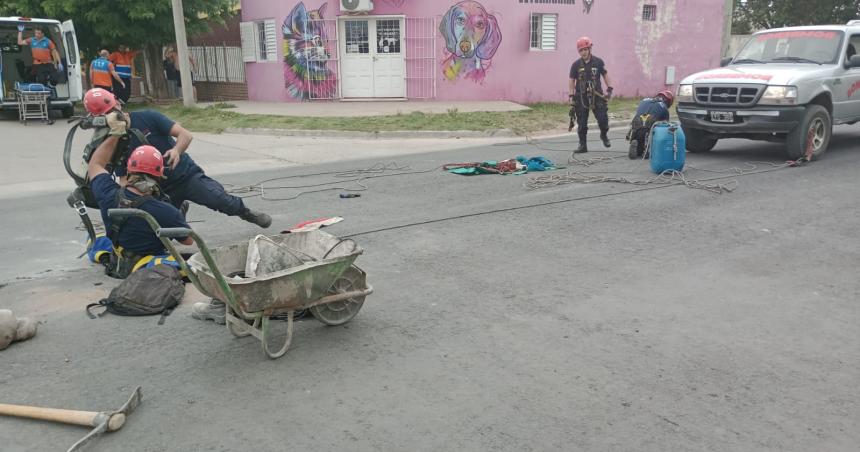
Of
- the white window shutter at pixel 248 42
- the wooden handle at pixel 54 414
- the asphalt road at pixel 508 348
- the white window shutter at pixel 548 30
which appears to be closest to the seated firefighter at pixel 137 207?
the asphalt road at pixel 508 348

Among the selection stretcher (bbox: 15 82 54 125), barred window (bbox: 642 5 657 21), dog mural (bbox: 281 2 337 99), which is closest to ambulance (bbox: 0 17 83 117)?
stretcher (bbox: 15 82 54 125)

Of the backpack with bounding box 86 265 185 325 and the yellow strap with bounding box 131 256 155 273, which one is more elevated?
the yellow strap with bounding box 131 256 155 273

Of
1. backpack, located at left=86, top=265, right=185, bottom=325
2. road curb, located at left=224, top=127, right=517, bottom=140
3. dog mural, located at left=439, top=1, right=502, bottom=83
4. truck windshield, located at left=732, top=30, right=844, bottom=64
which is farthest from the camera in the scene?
dog mural, located at left=439, top=1, right=502, bottom=83

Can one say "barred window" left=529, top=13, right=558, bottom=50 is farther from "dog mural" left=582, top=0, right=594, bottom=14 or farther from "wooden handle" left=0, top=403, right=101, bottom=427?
"wooden handle" left=0, top=403, right=101, bottom=427

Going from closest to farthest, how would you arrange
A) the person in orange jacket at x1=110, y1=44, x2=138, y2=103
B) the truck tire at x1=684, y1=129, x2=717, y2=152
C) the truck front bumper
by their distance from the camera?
the truck front bumper → the truck tire at x1=684, y1=129, x2=717, y2=152 → the person in orange jacket at x1=110, y1=44, x2=138, y2=103

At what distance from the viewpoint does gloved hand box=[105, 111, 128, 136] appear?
5.80 meters

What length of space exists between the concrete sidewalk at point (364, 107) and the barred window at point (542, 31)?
7.92ft

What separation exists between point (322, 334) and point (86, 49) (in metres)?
22.5

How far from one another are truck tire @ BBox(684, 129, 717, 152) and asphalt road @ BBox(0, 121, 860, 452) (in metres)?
4.48

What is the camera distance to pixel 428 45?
21016 mm

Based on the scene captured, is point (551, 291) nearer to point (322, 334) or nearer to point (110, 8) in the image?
point (322, 334)

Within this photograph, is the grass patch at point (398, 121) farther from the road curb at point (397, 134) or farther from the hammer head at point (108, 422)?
the hammer head at point (108, 422)

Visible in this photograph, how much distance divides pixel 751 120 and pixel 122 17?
1817 cm

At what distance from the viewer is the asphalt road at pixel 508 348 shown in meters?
3.38
